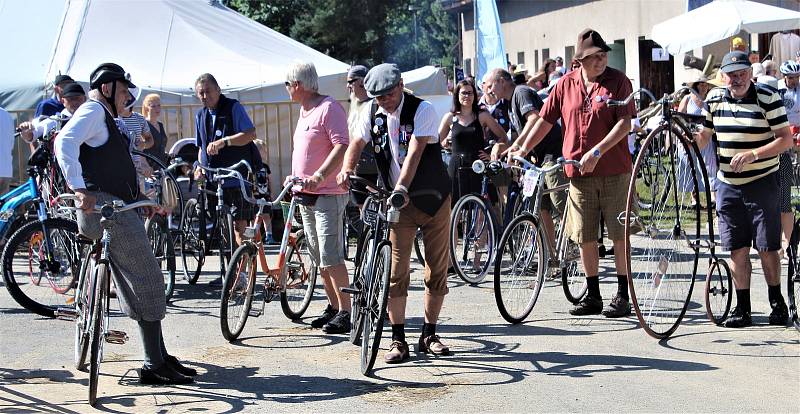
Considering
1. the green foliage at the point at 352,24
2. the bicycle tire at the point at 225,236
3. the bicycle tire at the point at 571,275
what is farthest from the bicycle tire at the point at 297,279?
the green foliage at the point at 352,24

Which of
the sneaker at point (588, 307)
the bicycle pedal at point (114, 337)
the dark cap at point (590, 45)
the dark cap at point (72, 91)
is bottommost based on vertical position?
the sneaker at point (588, 307)

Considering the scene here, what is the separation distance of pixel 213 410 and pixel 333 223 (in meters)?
2.24

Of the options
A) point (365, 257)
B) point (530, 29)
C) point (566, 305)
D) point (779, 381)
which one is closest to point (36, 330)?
point (365, 257)

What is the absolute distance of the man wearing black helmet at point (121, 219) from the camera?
6712 millimetres

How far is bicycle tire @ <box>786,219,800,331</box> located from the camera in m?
7.92

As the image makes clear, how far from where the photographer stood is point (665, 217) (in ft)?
26.7

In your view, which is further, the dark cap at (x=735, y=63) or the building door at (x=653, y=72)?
the building door at (x=653, y=72)

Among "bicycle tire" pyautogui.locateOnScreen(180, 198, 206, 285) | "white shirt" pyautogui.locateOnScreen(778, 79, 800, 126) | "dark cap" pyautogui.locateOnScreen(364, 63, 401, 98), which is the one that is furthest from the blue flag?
"dark cap" pyautogui.locateOnScreen(364, 63, 401, 98)

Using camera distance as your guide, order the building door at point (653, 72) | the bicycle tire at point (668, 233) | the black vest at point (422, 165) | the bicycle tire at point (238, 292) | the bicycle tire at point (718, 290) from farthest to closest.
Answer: the building door at point (653, 72) < the bicycle tire at point (718, 290) < the bicycle tire at point (238, 292) < the bicycle tire at point (668, 233) < the black vest at point (422, 165)

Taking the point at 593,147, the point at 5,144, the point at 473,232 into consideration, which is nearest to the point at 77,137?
the point at 5,144

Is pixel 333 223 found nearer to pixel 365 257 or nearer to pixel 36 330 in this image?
pixel 365 257

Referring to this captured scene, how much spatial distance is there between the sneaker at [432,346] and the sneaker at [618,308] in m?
1.66

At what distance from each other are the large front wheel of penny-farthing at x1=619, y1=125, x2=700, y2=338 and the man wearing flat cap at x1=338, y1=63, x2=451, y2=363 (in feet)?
3.90

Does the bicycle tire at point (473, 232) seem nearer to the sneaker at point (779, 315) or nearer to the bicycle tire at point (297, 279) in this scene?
the bicycle tire at point (297, 279)
